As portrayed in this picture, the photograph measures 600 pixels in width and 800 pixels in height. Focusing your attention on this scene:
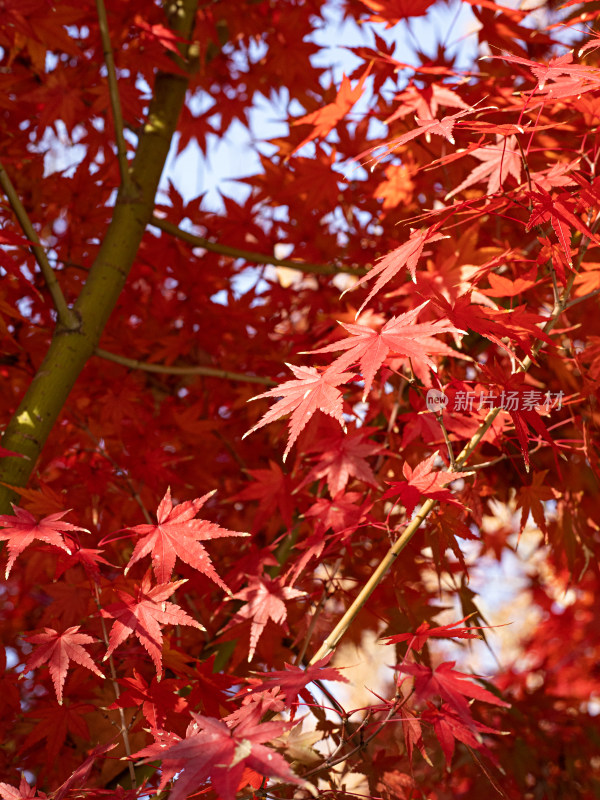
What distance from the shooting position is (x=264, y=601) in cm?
110

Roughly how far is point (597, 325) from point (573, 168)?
0.79 metres

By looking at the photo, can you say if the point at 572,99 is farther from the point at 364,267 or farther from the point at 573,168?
the point at 364,267

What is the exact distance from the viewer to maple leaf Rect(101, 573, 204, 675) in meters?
0.87

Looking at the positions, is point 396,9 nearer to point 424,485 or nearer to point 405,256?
point 405,256

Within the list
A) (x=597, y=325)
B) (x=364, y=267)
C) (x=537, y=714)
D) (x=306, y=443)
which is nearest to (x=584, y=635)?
(x=537, y=714)

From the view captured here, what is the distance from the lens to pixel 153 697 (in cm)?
93

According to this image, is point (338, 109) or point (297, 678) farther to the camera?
point (338, 109)

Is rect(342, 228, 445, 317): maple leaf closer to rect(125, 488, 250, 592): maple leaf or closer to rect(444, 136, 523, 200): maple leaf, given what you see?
rect(444, 136, 523, 200): maple leaf

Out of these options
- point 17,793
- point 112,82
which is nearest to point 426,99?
point 112,82

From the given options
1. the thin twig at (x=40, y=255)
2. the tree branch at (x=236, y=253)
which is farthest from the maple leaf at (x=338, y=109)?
the thin twig at (x=40, y=255)

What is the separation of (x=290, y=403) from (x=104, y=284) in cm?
74

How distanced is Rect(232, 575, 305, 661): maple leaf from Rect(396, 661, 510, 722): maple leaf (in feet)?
1.08

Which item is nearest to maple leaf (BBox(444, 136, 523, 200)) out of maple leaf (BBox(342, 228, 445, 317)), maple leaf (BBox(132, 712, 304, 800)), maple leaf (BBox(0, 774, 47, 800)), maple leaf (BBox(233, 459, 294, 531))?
maple leaf (BBox(342, 228, 445, 317))

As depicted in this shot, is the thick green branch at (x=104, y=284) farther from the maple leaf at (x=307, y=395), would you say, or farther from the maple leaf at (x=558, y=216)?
the maple leaf at (x=558, y=216)
